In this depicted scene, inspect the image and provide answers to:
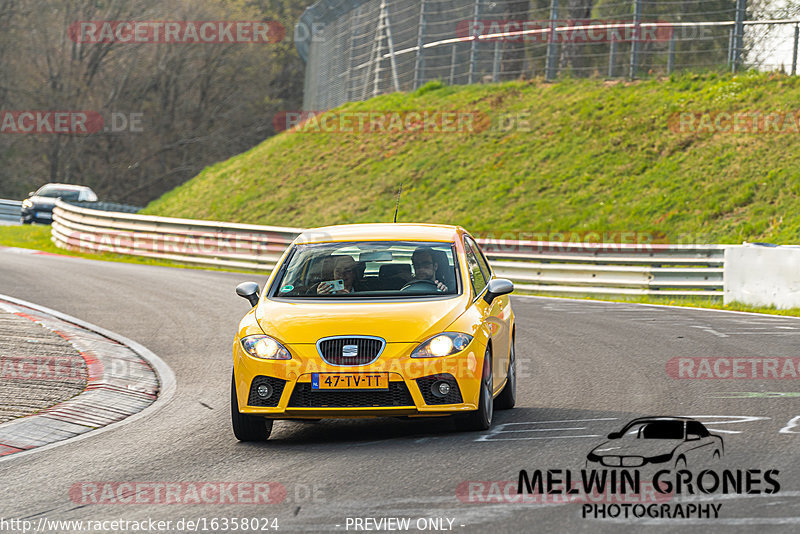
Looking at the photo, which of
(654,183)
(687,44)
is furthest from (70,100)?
(654,183)

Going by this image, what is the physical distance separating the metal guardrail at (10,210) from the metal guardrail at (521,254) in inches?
635

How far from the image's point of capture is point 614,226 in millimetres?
24594

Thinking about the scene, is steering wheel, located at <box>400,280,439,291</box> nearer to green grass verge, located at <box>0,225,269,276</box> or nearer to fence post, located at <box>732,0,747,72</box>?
green grass verge, located at <box>0,225,269,276</box>

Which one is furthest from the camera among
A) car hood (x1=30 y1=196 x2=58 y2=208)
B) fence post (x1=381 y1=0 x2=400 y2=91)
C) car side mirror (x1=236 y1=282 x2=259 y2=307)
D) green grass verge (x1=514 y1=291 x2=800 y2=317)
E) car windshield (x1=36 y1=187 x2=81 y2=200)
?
car windshield (x1=36 y1=187 x2=81 y2=200)

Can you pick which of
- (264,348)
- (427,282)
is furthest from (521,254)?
(264,348)

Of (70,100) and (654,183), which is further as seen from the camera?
(70,100)

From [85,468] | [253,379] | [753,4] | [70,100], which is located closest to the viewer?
[85,468]

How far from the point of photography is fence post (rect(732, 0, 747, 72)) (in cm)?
2841

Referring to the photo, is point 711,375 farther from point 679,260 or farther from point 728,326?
point 679,260

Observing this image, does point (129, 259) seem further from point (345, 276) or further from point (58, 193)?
point (345, 276)

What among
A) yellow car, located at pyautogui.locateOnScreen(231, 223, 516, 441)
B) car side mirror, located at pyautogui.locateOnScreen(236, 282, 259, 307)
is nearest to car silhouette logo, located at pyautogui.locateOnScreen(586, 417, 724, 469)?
yellow car, located at pyautogui.locateOnScreen(231, 223, 516, 441)

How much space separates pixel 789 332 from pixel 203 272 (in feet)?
44.7

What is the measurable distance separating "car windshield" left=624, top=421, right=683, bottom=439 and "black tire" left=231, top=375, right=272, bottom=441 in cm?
253

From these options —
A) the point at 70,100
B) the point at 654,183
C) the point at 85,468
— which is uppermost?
the point at 70,100
